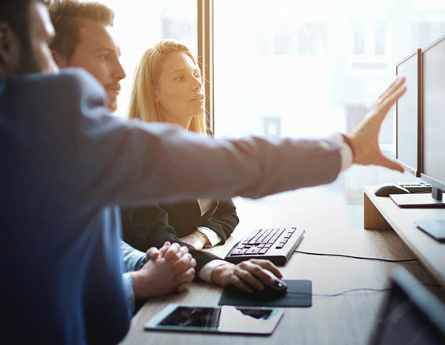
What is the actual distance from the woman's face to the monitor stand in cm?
82

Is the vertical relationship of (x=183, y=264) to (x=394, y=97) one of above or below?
below

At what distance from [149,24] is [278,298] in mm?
1920

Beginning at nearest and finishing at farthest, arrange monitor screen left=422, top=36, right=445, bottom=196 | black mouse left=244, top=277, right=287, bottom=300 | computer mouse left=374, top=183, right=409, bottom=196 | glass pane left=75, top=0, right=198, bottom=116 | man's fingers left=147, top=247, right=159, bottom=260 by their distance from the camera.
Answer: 1. black mouse left=244, top=277, right=287, bottom=300
2. man's fingers left=147, top=247, right=159, bottom=260
3. monitor screen left=422, top=36, right=445, bottom=196
4. computer mouse left=374, top=183, right=409, bottom=196
5. glass pane left=75, top=0, right=198, bottom=116

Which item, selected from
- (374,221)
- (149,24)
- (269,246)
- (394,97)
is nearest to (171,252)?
(269,246)

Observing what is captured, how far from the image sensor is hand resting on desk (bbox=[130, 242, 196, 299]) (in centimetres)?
101

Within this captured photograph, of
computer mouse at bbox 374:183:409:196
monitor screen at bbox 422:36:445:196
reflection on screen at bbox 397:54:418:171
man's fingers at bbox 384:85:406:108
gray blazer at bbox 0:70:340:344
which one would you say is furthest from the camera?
computer mouse at bbox 374:183:409:196

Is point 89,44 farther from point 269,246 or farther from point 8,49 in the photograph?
point 269,246

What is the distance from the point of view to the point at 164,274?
1025 millimetres

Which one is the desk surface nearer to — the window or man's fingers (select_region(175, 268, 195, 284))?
man's fingers (select_region(175, 268, 195, 284))

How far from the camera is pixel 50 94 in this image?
53cm

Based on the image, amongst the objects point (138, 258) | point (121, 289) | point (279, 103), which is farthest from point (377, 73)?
point (121, 289)

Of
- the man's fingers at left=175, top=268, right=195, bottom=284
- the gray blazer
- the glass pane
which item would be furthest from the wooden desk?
the glass pane

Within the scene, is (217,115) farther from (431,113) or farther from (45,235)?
(45,235)

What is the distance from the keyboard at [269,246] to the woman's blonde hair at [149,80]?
2.16 ft
